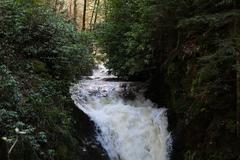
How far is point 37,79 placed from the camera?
952 centimetres

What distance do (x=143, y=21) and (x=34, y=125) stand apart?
258 inches

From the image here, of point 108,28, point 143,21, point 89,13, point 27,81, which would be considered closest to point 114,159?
point 27,81

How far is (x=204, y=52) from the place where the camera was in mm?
10242

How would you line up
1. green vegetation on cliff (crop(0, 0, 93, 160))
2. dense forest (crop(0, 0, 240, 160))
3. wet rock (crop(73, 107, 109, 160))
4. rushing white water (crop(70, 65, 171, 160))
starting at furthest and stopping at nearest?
1. rushing white water (crop(70, 65, 171, 160))
2. wet rock (crop(73, 107, 109, 160))
3. dense forest (crop(0, 0, 240, 160))
4. green vegetation on cliff (crop(0, 0, 93, 160))

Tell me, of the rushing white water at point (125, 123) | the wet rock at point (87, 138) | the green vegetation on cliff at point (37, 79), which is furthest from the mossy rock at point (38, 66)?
the rushing white water at point (125, 123)

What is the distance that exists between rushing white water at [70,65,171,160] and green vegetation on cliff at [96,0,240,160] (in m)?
0.47

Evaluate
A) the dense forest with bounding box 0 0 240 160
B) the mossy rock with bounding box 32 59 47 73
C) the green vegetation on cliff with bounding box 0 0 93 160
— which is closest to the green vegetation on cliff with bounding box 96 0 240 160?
the dense forest with bounding box 0 0 240 160

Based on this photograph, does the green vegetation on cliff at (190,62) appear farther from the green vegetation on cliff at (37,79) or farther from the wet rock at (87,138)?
the green vegetation on cliff at (37,79)

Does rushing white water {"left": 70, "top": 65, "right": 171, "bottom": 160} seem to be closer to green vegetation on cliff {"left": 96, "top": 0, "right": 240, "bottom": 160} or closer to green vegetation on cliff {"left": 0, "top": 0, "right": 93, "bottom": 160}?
green vegetation on cliff {"left": 96, "top": 0, "right": 240, "bottom": 160}

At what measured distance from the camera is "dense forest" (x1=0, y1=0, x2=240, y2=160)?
7871mm

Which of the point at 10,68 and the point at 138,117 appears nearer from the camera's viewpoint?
the point at 10,68

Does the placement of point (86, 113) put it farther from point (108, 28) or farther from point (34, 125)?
point (108, 28)

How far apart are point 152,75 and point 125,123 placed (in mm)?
3010

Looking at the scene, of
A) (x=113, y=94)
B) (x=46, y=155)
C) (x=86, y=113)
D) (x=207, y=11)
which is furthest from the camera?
(x=113, y=94)
